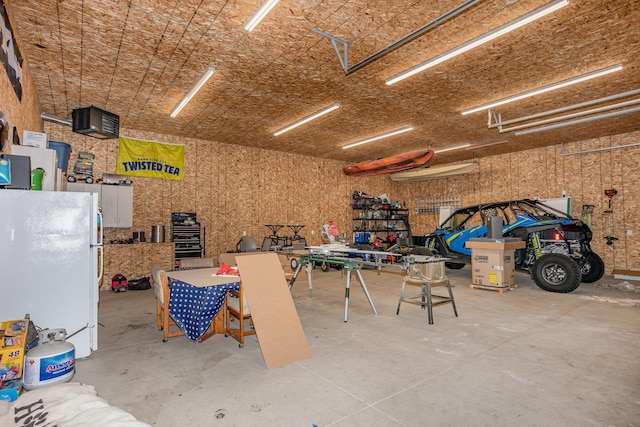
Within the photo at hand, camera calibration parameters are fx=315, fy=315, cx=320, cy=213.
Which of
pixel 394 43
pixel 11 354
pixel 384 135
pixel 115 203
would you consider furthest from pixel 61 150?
pixel 384 135

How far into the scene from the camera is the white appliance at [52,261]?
281cm

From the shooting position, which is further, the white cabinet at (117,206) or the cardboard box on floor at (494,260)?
the white cabinet at (117,206)

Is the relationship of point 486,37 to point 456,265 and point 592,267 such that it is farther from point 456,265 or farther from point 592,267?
point 456,265

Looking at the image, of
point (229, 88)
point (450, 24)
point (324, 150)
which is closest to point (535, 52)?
point (450, 24)

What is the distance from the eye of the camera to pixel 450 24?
3.59 metres

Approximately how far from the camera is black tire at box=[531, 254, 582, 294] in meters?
5.70

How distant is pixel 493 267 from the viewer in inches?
241

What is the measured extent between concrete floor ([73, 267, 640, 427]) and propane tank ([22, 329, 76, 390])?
0.28 m

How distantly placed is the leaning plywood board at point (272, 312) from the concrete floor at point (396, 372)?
139mm

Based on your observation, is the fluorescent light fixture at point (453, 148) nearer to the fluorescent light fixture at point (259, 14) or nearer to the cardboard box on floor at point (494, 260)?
the cardboard box on floor at point (494, 260)

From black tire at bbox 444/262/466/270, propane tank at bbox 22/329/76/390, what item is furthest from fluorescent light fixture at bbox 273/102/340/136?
black tire at bbox 444/262/466/270

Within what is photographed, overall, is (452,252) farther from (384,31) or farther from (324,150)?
(384,31)

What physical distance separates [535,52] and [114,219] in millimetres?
7889

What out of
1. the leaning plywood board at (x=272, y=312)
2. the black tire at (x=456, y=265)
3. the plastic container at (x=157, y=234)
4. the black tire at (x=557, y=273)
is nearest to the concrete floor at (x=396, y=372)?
the leaning plywood board at (x=272, y=312)
